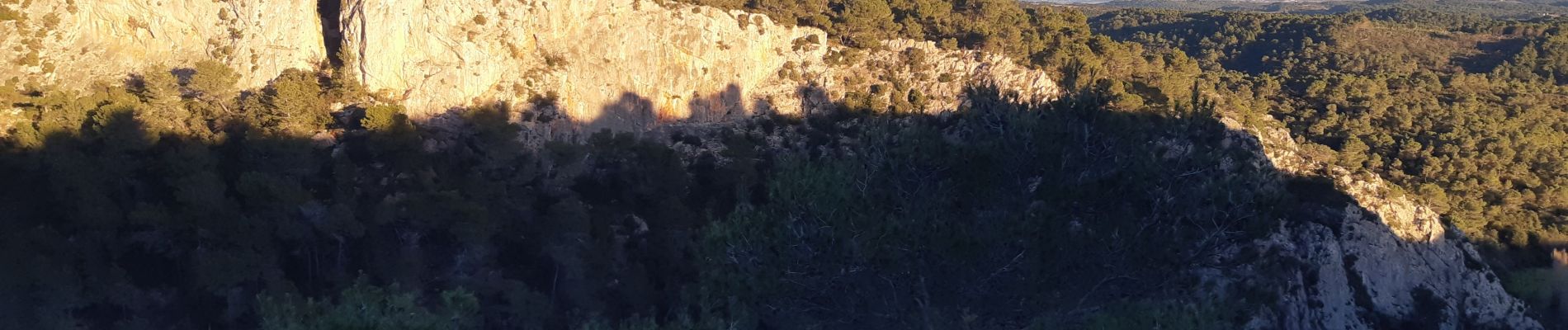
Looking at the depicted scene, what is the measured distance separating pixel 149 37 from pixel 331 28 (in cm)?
518

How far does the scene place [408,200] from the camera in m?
21.2

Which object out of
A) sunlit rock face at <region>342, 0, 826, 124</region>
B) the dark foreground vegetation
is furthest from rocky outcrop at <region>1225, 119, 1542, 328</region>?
sunlit rock face at <region>342, 0, 826, 124</region>

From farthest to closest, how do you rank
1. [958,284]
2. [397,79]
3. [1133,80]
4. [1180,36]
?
[1180,36]
[1133,80]
[397,79]
[958,284]

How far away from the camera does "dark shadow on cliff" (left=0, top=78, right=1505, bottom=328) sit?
1127 centimetres

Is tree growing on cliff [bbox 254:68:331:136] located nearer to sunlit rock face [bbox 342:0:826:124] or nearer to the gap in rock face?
the gap in rock face

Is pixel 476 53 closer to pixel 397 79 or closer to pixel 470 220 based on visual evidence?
pixel 397 79

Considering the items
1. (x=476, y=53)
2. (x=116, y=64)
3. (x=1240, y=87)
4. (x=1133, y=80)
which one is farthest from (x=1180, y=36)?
(x=116, y=64)

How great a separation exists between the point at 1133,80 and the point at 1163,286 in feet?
77.7

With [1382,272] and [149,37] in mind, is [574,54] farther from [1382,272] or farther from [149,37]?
[1382,272]

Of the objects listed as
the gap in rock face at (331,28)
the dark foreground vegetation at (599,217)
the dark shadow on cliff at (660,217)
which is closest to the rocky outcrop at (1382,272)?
the dark shadow on cliff at (660,217)

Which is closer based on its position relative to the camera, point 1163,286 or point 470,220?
point 1163,286

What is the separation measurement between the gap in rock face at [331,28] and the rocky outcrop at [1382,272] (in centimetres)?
3089

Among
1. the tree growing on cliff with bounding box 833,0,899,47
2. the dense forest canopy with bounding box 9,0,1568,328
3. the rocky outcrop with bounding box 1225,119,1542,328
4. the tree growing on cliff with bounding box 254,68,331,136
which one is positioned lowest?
the rocky outcrop with bounding box 1225,119,1542,328

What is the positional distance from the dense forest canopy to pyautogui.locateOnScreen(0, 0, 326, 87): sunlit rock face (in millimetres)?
959
